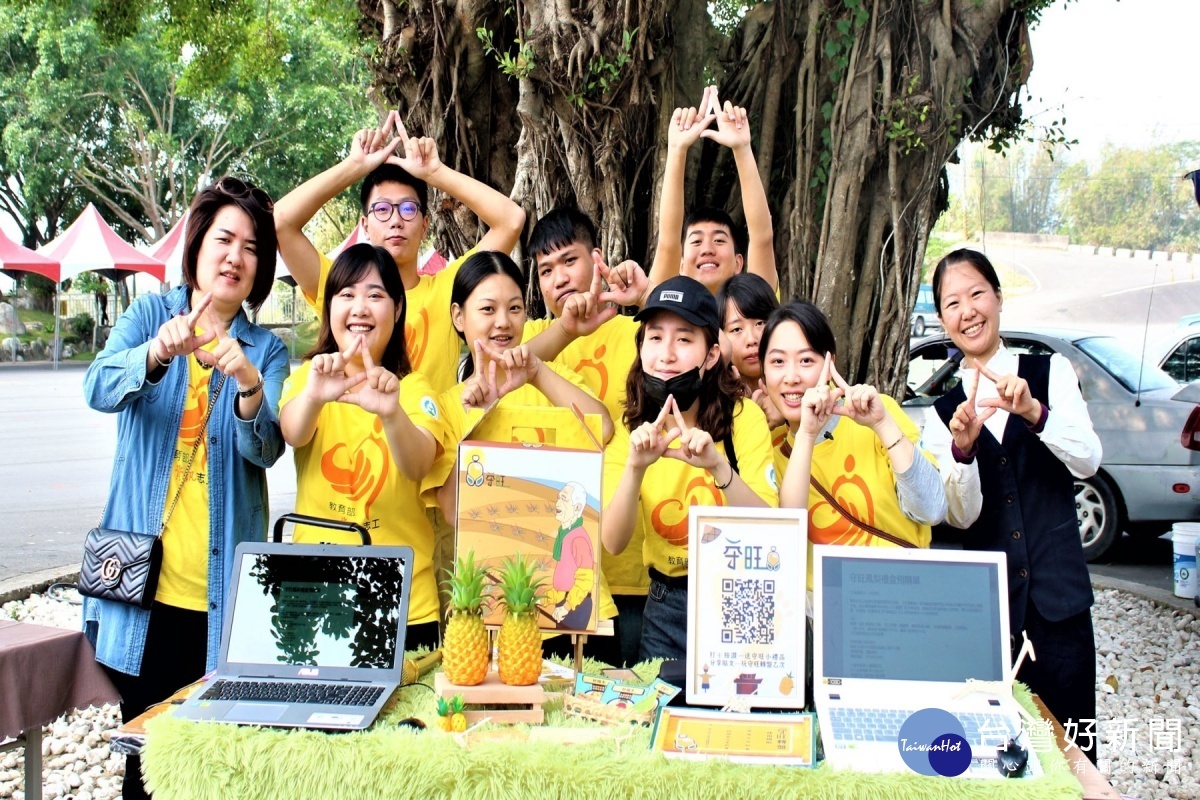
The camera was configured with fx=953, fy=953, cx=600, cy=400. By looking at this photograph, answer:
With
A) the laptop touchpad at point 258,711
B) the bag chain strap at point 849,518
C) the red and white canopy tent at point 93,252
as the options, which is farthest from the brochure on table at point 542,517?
the red and white canopy tent at point 93,252

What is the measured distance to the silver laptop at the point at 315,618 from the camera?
2021 millimetres

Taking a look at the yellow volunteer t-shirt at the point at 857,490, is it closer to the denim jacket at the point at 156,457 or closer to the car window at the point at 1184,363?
the denim jacket at the point at 156,457

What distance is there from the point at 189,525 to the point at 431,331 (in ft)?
3.21

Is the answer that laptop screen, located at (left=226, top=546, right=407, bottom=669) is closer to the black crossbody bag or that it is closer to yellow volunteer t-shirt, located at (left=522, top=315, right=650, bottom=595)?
the black crossbody bag

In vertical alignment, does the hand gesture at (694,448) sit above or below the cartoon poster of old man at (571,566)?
above

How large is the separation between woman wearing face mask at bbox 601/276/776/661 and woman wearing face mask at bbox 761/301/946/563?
0.34 feet

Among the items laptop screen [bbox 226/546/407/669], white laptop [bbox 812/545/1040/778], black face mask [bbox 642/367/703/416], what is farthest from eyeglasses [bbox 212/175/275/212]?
white laptop [bbox 812/545/1040/778]

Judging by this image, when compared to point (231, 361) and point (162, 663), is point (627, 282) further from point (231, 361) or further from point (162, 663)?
point (162, 663)

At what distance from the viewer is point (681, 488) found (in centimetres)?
233

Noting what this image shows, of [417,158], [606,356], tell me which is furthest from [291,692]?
[417,158]

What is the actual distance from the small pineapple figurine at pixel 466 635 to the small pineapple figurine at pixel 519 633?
46 millimetres

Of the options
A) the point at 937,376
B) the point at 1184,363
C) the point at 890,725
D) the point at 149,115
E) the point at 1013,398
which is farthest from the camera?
the point at 149,115

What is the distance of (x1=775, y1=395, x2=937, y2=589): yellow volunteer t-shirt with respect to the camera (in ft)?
7.61

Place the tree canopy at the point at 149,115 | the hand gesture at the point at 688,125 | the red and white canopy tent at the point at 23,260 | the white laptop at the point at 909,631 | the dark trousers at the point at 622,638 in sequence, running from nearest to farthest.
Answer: the white laptop at the point at 909,631 → the dark trousers at the point at 622,638 → the hand gesture at the point at 688,125 → the red and white canopy tent at the point at 23,260 → the tree canopy at the point at 149,115
